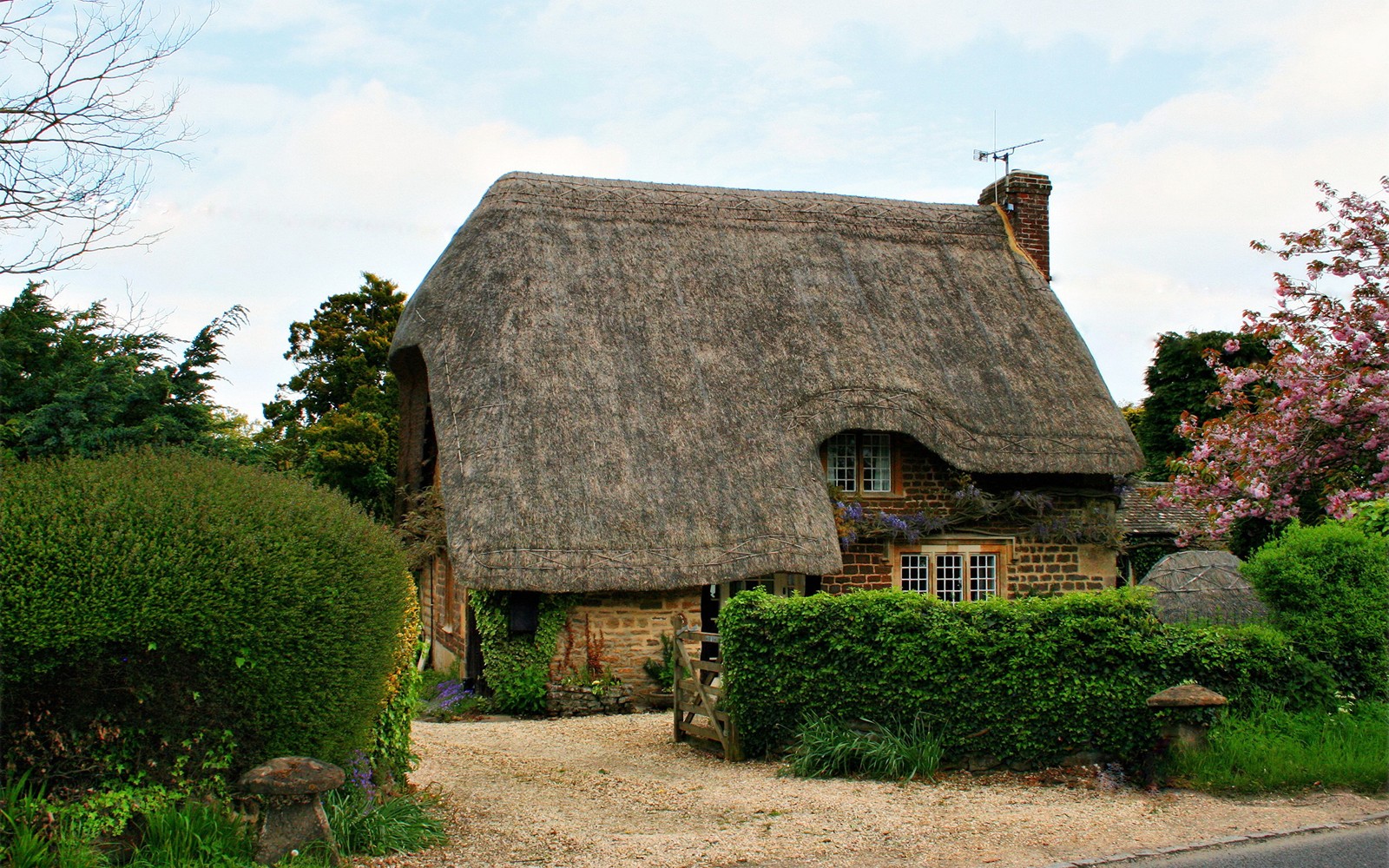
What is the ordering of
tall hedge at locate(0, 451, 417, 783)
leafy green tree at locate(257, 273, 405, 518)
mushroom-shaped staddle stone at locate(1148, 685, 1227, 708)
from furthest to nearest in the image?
leafy green tree at locate(257, 273, 405, 518)
mushroom-shaped staddle stone at locate(1148, 685, 1227, 708)
tall hedge at locate(0, 451, 417, 783)

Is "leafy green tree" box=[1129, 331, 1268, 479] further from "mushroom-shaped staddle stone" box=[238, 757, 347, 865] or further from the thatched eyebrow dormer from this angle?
"mushroom-shaped staddle stone" box=[238, 757, 347, 865]

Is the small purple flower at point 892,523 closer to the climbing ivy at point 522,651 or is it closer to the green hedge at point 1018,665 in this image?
the climbing ivy at point 522,651

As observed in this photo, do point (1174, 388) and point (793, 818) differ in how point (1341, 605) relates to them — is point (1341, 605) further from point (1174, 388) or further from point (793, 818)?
point (1174, 388)

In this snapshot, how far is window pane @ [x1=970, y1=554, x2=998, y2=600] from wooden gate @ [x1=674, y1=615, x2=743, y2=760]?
5990 millimetres

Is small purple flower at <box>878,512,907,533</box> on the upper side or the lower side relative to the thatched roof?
upper

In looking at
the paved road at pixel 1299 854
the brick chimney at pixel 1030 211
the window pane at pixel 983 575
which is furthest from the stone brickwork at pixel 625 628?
the brick chimney at pixel 1030 211

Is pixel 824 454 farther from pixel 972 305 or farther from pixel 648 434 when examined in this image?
pixel 972 305

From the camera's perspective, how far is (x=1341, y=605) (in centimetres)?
886

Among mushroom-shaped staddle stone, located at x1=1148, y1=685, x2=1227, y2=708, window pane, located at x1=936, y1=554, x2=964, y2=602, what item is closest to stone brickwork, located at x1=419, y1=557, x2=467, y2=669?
window pane, located at x1=936, y1=554, x2=964, y2=602

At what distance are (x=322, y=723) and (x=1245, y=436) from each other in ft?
33.4

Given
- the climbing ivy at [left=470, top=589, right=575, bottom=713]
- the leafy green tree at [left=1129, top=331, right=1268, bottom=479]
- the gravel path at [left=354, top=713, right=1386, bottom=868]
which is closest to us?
the gravel path at [left=354, top=713, right=1386, bottom=868]

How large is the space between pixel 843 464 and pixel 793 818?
8583 millimetres

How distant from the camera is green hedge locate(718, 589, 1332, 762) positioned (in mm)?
8391

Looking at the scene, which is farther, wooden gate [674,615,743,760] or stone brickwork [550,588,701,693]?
stone brickwork [550,588,701,693]
